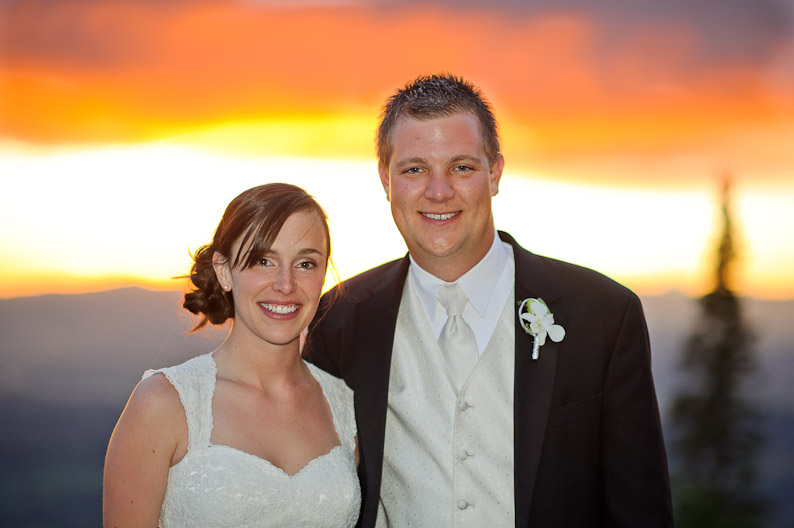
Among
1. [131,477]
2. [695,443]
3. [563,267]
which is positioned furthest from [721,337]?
[131,477]

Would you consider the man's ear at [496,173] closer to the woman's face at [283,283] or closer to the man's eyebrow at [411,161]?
the man's eyebrow at [411,161]

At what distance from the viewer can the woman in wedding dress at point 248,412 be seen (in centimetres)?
254

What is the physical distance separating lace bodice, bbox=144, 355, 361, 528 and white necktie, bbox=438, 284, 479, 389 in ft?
2.04

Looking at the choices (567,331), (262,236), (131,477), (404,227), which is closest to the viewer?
(131,477)

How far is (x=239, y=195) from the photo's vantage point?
284cm

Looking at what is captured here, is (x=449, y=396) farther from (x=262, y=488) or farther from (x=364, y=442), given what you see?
(x=262, y=488)

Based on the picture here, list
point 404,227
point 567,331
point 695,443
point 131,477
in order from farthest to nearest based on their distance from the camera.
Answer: point 695,443 → point 404,227 → point 567,331 → point 131,477

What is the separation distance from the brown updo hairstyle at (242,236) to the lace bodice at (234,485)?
0.25 m

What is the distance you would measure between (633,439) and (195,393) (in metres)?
1.77

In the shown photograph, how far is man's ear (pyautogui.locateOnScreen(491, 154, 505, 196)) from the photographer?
10.8 ft

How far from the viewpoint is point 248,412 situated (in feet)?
9.12

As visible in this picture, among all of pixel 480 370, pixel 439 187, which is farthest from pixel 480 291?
pixel 439 187

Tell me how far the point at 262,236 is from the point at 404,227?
0.69 m

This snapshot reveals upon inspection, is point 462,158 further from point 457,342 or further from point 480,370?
point 480,370
